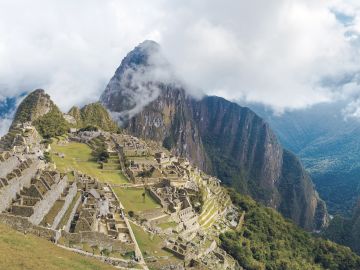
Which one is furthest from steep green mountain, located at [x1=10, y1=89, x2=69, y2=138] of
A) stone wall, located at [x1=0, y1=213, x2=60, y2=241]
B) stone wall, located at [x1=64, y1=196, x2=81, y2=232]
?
stone wall, located at [x1=0, y1=213, x2=60, y2=241]

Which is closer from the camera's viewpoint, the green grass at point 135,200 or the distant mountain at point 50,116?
the green grass at point 135,200

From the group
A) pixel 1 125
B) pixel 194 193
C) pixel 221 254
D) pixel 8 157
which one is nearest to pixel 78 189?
pixel 8 157

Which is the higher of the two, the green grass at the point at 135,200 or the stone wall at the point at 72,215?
the green grass at the point at 135,200

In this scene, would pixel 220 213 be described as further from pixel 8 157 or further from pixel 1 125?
pixel 1 125

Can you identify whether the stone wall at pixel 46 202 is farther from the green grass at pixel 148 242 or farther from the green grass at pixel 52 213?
the green grass at pixel 148 242

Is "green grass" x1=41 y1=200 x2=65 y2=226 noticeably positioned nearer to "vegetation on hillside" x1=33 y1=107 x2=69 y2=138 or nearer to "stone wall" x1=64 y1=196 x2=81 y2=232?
"stone wall" x1=64 y1=196 x2=81 y2=232

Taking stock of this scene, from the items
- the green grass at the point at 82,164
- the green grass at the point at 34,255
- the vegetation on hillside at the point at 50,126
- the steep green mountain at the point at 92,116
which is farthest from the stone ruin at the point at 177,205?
the steep green mountain at the point at 92,116

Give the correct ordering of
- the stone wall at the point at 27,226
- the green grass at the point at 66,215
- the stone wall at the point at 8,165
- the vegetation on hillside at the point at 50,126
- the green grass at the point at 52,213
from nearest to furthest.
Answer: the stone wall at the point at 27,226
the green grass at the point at 52,213
the green grass at the point at 66,215
the stone wall at the point at 8,165
the vegetation on hillside at the point at 50,126
